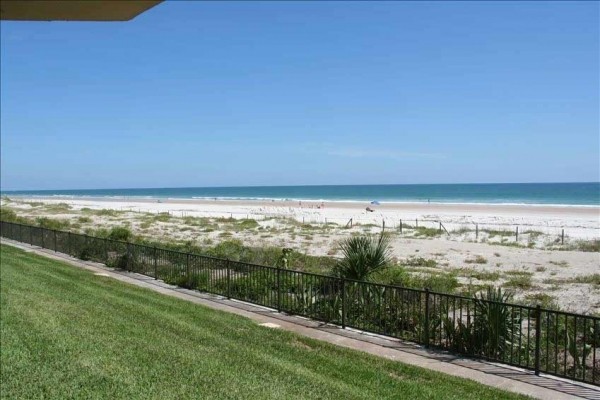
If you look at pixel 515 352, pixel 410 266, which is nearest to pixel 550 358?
pixel 515 352

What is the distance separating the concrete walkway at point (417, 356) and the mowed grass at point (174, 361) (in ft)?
1.53

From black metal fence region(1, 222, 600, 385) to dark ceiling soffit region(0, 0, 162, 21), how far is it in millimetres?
6935

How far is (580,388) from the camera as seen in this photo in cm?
686

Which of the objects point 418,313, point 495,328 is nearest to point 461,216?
point 418,313

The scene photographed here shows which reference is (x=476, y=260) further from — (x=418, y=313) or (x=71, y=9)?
(x=71, y=9)

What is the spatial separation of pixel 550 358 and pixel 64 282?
1008 centimetres

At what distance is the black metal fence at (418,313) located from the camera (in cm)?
770

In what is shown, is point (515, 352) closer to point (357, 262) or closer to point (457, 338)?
point (457, 338)

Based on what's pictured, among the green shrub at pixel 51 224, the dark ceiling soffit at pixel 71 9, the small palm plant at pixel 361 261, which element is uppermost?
the dark ceiling soffit at pixel 71 9

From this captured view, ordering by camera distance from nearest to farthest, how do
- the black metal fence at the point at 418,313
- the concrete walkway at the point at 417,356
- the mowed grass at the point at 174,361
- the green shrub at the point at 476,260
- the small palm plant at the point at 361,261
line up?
the mowed grass at the point at 174,361
the concrete walkway at the point at 417,356
the black metal fence at the point at 418,313
the small palm plant at the point at 361,261
the green shrub at the point at 476,260

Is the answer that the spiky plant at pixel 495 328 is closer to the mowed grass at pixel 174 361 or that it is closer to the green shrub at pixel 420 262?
the mowed grass at pixel 174 361

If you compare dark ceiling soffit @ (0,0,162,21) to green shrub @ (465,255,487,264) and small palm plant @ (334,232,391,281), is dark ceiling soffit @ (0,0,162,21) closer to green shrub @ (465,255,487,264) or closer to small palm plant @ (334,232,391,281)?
small palm plant @ (334,232,391,281)

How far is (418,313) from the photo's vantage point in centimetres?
948

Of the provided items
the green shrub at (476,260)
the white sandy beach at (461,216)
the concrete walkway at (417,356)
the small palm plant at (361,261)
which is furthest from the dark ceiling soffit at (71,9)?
the white sandy beach at (461,216)
